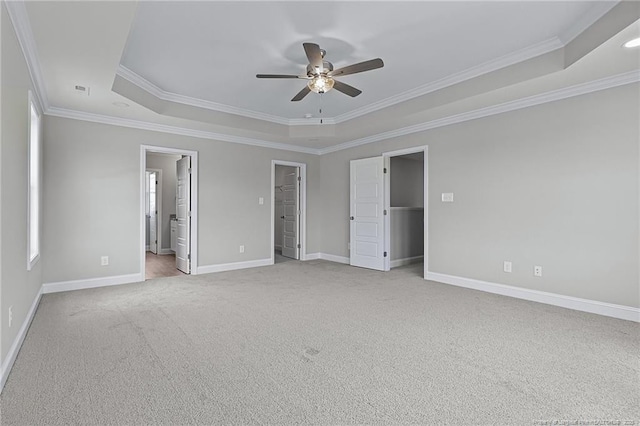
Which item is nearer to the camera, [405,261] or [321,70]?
[321,70]

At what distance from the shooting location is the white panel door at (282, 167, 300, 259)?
7.12m

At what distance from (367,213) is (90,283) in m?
4.47

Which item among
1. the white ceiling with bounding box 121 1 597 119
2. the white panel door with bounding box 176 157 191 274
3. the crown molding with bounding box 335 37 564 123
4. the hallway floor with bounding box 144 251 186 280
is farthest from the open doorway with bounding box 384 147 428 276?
the hallway floor with bounding box 144 251 186 280

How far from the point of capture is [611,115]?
11.2 feet

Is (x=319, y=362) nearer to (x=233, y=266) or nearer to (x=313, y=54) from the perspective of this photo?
(x=313, y=54)

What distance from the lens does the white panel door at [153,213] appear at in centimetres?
849

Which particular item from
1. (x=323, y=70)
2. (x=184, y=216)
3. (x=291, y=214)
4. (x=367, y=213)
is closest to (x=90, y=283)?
(x=184, y=216)

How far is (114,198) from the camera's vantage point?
188 inches

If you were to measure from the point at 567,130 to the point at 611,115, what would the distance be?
387mm

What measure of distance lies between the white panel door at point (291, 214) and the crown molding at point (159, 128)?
2.79 feet

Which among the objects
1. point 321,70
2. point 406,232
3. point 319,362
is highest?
point 321,70

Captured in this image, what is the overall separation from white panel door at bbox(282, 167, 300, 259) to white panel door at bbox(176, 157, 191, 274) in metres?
2.31

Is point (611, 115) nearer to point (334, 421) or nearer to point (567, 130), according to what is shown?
point (567, 130)

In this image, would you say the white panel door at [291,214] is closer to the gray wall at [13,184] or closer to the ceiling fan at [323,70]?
the ceiling fan at [323,70]
